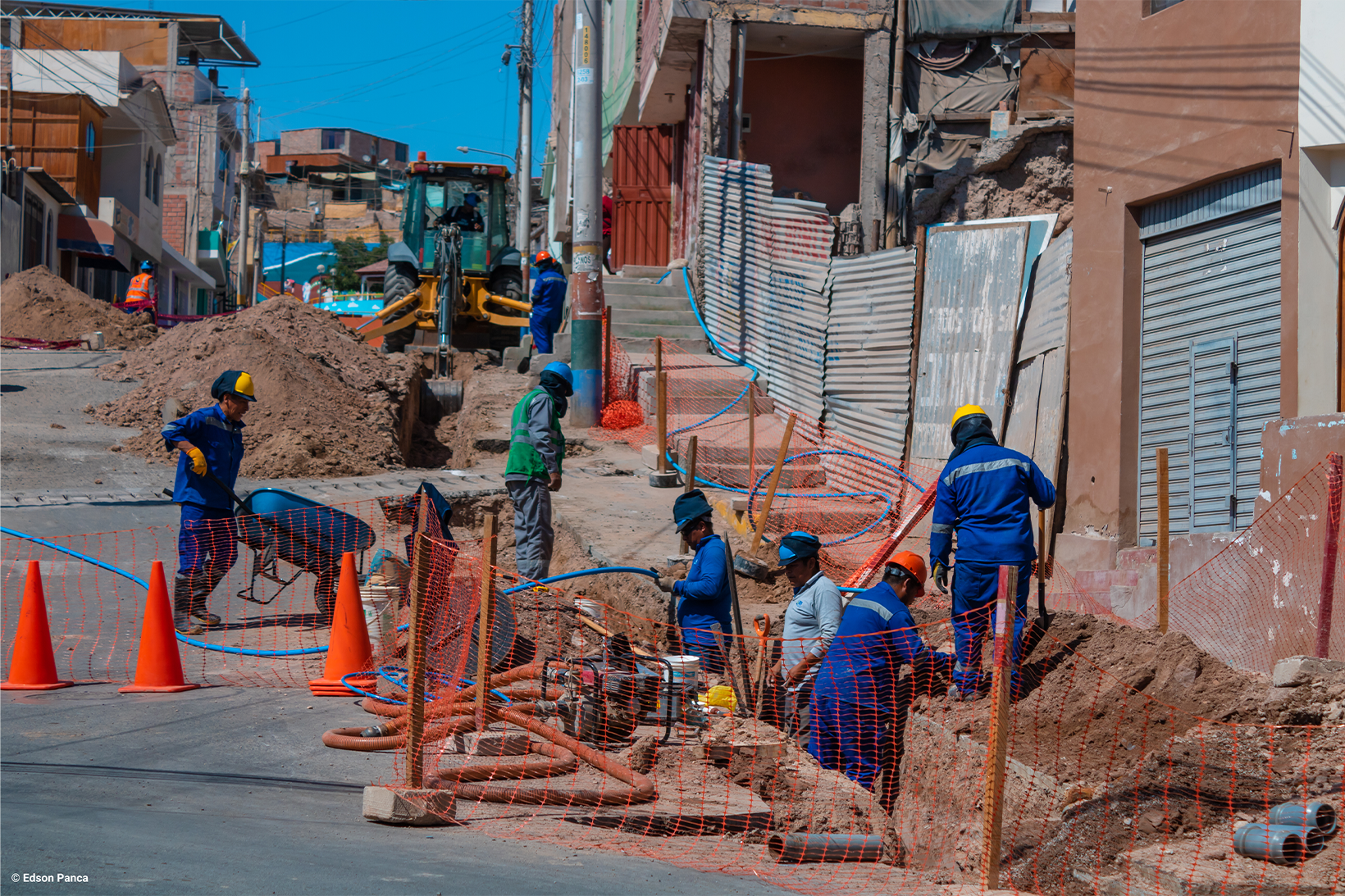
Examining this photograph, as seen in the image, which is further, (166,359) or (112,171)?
(112,171)

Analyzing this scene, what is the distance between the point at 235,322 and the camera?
55.4 feet

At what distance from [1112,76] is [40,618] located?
8499mm

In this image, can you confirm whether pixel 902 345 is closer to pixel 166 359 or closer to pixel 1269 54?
pixel 1269 54

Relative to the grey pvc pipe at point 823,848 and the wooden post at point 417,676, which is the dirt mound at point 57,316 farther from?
the grey pvc pipe at point 823,848

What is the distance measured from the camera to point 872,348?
12477 millimetres

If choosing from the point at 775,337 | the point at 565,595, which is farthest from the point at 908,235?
the point at 565,595

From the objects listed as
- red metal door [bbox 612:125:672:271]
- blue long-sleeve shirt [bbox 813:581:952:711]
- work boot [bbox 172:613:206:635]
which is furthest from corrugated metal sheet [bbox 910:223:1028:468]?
red metal door [bbox 612:125:672:271]

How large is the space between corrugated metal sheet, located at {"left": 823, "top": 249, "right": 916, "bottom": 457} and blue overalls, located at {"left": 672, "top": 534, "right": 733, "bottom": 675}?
5.43 metres

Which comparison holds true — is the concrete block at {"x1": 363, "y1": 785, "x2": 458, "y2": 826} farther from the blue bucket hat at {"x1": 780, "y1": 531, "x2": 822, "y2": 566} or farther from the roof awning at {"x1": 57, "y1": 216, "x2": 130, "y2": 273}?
the roof awning at {"x1": 57, "y1": 216, "x2": 130, "y2": 273}

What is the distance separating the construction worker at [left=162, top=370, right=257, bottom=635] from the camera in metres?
8.02

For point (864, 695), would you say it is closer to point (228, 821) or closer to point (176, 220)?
point (228, 821)

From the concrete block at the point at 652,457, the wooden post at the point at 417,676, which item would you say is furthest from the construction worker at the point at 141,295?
the wooden post at the point at 417,676

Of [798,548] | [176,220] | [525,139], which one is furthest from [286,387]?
[176,220]

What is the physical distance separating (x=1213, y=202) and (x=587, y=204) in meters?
7.51
